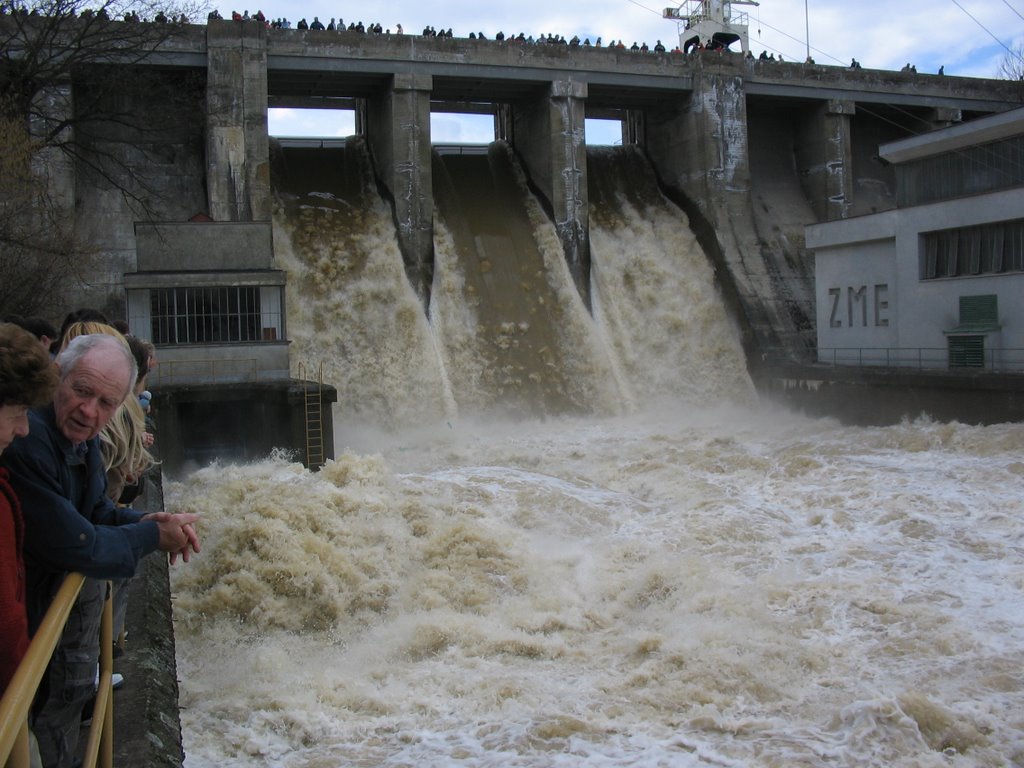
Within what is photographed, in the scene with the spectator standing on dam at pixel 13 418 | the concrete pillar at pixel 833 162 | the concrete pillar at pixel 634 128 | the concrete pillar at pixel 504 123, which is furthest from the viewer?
the concrete pillar at pixel 634 128

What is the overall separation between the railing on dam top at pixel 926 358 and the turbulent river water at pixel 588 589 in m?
1.90

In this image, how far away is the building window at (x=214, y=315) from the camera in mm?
15828

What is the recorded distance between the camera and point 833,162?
25.3 m

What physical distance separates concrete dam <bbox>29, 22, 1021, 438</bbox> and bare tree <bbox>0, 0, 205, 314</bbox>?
1.06 feet

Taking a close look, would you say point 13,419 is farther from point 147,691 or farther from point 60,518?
point 147,691

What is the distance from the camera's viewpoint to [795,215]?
25.5 m

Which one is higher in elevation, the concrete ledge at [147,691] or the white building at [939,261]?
the white building at [939,261]

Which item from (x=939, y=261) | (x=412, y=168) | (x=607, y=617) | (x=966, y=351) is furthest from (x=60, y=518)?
(x=412, y=168)

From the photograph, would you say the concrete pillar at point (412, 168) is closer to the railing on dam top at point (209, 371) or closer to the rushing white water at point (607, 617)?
the railing on dam top at point (209, 371)

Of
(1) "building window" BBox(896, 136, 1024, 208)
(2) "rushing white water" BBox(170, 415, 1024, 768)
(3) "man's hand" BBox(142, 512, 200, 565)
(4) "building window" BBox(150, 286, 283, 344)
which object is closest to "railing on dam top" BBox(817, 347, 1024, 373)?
(1) "building window" BBox(896, 136, 1024, 208)

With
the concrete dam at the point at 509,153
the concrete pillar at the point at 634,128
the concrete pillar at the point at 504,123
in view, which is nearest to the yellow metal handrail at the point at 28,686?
the concrete dam at the point at 509,153

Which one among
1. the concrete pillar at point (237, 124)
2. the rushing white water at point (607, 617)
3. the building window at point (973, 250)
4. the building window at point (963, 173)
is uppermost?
the concrete pillar at point (237, 124)

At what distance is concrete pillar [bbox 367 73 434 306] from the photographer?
2067cm

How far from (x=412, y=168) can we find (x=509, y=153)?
4.50 meters
